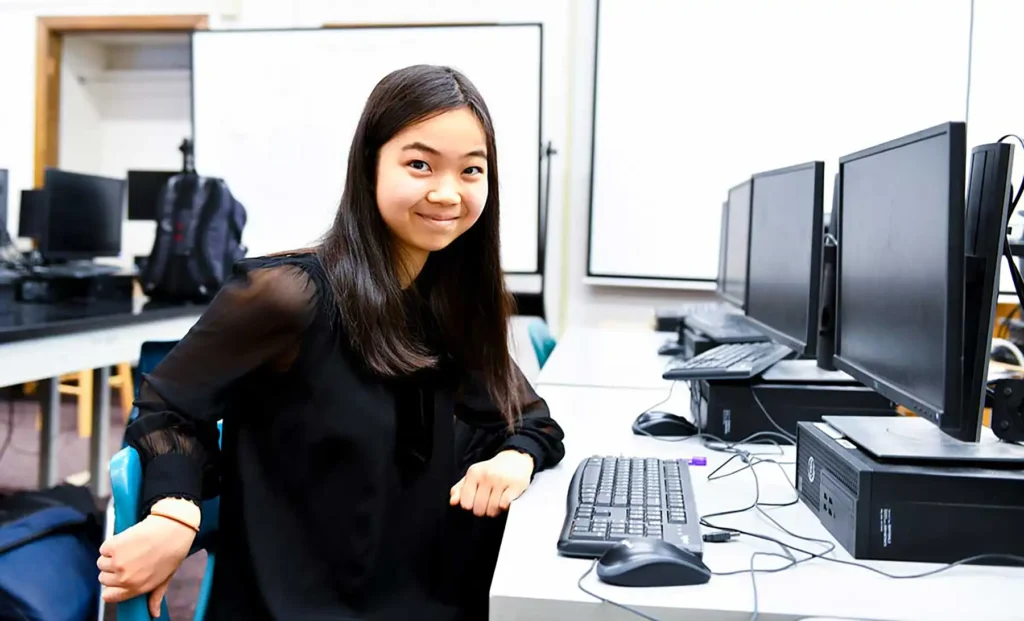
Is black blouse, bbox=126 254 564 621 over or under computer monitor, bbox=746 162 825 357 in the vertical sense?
under

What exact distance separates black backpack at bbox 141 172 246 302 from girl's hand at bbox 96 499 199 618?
244cm

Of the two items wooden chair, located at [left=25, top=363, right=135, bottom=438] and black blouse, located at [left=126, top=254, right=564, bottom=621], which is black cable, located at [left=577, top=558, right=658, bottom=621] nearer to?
black blouse, located at [left=126, top=254, right=564, bottom=621]

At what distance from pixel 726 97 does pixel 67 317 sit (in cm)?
279

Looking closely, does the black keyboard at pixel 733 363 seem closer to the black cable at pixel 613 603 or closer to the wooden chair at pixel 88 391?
the black cable at pixel 613 603

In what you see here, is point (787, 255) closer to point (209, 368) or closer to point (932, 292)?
point (932, 292)

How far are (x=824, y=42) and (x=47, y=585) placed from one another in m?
3.50

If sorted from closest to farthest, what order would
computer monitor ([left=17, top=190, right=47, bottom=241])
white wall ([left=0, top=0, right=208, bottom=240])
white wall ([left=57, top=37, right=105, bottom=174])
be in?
computer monitor ([left=17, top=190, right=47, bottom=241]), white wall ([left=0, top=0, right=208, bottom=240]), white wall ([left=57, top=37, right=105, bottom=174])

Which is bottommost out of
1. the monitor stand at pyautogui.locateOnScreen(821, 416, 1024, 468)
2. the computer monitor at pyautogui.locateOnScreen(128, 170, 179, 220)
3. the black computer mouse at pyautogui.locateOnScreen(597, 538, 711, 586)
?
the black computer mouse at pyautogui.locateOnScreen(597, 538, 711, 586)

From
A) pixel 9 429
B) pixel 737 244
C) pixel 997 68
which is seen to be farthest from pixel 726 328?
pixel 9 429

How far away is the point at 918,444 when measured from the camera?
95 cm

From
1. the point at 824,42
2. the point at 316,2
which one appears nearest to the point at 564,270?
the point at 824,42

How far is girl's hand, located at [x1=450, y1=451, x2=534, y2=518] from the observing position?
104 cm

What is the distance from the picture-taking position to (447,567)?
3.70ft

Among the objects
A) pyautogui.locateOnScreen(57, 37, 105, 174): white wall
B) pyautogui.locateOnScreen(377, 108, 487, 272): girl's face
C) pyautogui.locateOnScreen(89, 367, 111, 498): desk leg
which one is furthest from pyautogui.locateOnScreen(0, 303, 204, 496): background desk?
pyautogui.locateOnScreen(57, 37, 105, 174): white wall
